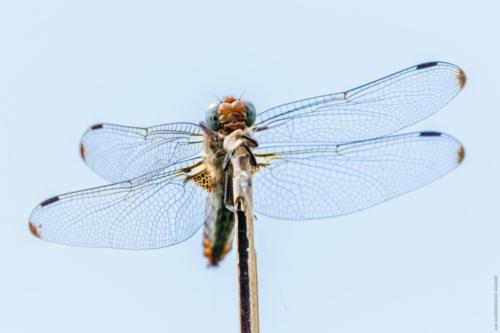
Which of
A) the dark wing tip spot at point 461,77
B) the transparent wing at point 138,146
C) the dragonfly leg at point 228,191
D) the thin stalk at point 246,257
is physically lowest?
the thin stalk at point 246,257

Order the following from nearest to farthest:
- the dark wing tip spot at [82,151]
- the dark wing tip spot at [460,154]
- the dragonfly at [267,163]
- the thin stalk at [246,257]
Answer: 1. the thin stalk at [246,257]
2. the dark wing tip spot at [460,154]
3. the dragonfly at [267,163]
4. the dark wing tip spot at [82,151]

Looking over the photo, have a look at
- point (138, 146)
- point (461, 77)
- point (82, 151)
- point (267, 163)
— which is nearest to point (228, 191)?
point (267, 163)

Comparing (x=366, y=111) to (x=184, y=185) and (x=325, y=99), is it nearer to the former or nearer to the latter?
(x=325, y=99)

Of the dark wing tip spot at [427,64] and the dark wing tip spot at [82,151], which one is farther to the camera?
the dark wing tip spot at [82,151]

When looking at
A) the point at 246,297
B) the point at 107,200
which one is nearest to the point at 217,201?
the point at 107,200

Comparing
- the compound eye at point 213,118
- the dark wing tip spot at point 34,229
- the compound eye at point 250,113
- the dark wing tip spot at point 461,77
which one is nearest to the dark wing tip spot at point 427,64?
the dark wing tip spot at point 461,77

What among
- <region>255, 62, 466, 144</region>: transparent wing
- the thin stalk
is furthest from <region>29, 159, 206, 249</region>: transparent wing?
the thin stalk

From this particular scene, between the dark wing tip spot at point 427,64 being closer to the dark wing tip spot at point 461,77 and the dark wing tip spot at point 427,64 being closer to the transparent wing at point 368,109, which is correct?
the transparent wing at point 368,109

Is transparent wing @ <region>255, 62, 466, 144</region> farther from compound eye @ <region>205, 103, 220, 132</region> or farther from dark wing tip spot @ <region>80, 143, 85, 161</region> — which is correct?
dark wing tip spot @ <region>80, 143, 85, 161</region>
